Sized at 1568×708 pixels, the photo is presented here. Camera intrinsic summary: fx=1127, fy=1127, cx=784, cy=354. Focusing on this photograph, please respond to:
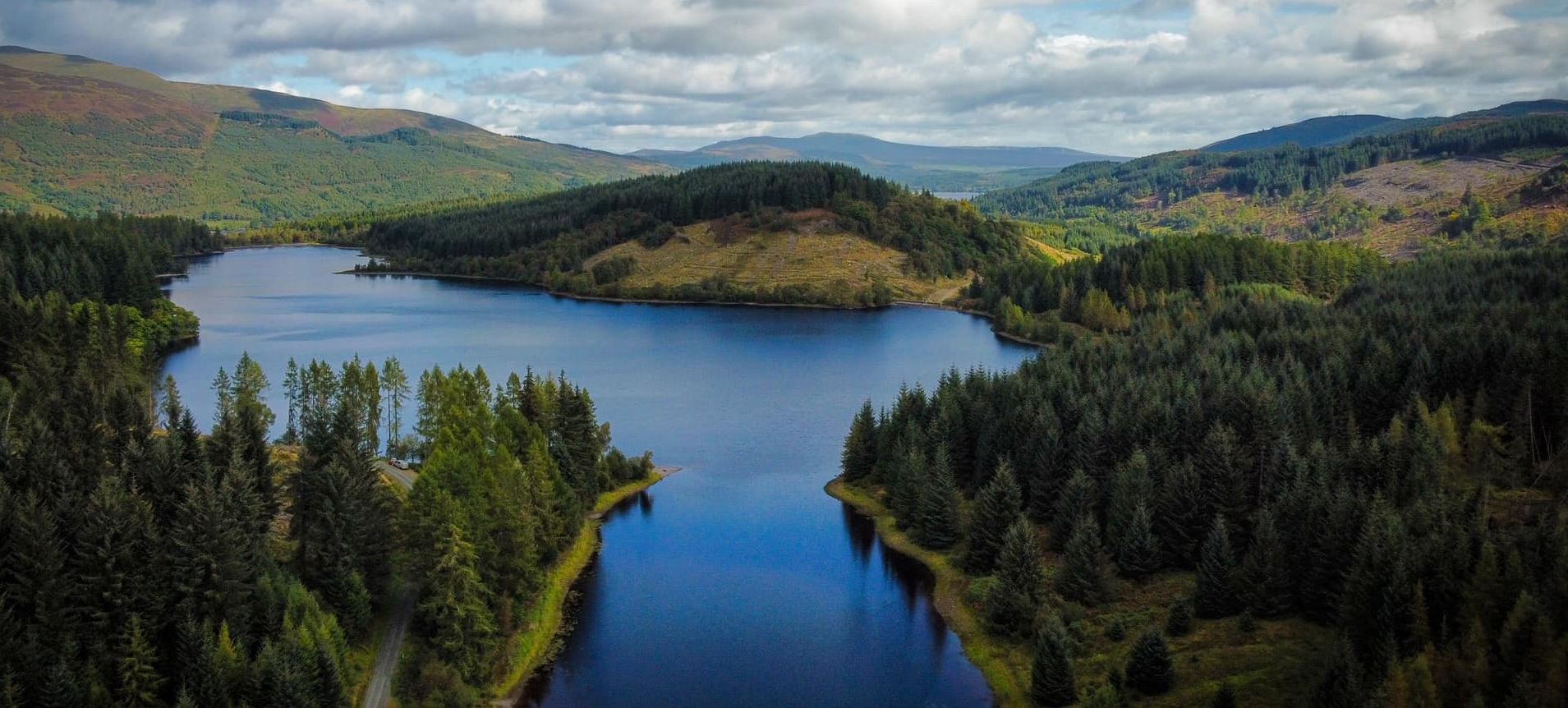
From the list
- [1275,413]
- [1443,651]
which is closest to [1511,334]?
[1275,413]

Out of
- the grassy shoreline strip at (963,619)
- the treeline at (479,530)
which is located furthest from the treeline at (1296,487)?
the treeline at (479,530)

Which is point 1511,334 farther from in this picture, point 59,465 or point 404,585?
point 59,465

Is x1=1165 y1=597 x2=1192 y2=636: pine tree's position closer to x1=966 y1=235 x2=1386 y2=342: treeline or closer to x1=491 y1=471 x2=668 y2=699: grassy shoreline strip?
x1=491 y1=471 x2=668 y2=699: grassy shoreline strip

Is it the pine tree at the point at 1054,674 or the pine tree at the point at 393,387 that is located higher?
the pine tree at the point at 393,387

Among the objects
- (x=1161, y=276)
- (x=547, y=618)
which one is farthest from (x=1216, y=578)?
(x=1161, y=276)

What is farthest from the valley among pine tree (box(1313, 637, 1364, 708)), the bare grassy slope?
the bare grassy slope

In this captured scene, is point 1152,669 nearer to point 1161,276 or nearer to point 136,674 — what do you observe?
point 136,674

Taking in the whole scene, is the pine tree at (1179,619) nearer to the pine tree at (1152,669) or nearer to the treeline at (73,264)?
the pine tree at (1152,669)

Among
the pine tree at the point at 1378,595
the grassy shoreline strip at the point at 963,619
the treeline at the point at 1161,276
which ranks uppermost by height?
the treeline at the point at 1161,276
